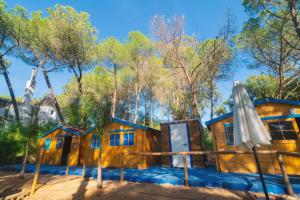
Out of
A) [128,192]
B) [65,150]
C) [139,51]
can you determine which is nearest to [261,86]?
[139,51]

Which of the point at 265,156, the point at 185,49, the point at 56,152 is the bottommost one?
the point at 265,156

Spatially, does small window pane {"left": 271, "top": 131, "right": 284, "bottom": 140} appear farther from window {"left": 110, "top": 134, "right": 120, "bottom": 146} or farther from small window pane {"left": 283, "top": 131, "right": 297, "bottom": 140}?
window {"left": 110, "top": 134, "right": 120, "bottom": 146}

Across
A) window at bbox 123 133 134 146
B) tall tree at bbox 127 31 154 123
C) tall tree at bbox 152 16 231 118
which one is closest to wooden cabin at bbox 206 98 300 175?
tall tree at bbox 152 16 231 118

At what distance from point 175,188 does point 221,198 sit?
1300 millimetres

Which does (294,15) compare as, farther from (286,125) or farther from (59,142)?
(59,142)

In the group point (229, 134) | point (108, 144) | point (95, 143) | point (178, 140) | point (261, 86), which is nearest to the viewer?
point (229, 134)

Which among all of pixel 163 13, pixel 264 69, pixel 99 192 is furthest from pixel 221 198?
pixel 264 69

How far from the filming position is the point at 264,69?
1073 cm

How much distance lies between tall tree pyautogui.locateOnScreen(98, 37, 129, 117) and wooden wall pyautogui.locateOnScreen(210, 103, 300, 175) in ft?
35.4

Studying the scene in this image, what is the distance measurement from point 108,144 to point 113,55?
9.71m

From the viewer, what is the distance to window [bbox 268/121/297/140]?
536cm

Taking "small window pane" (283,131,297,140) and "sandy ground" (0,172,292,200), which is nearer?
"sandy ground" (0,172,292,200)

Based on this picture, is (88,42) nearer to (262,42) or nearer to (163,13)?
(163,13)

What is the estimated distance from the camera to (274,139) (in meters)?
5.57
